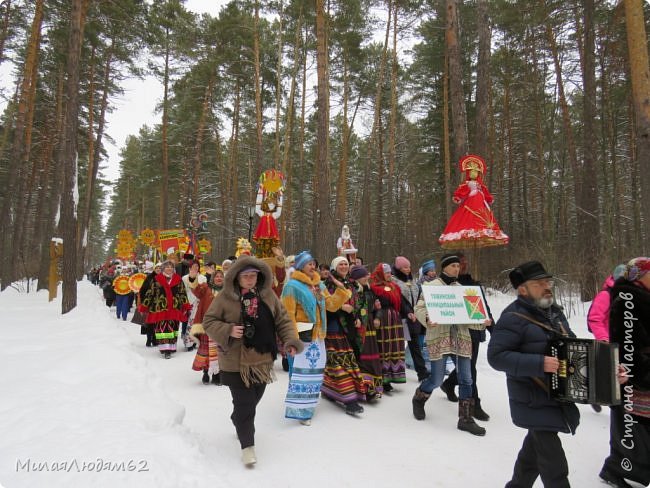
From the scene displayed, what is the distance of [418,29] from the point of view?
62.5ft

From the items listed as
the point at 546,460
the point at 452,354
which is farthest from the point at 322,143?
the point at 546,460

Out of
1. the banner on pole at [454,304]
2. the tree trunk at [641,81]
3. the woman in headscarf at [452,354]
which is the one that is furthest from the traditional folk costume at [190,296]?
the tree trunk at [641,81]

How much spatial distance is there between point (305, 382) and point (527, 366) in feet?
9.69

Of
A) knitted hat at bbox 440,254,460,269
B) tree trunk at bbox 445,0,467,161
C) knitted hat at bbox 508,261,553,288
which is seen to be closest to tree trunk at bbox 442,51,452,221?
tree trunk at bbox 445,0,467,161

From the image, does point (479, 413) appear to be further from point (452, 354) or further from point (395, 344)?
point (395, 344)

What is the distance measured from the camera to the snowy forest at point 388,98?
11.4 m

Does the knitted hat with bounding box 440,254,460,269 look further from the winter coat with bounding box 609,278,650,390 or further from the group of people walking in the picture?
the winter coat with bounding box 609,278,650,390

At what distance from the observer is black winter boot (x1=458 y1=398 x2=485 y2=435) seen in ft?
14.7

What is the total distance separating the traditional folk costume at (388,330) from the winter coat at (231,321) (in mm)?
2494

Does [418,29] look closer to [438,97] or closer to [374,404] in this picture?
[438,97]

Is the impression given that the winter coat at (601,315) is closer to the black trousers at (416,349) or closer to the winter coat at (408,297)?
the winter coat at (408,297)

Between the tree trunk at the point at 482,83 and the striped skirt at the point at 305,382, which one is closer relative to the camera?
the striped skirt at the point at 305,382

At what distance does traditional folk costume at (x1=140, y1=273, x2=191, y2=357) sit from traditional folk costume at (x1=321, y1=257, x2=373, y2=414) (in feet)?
14.9

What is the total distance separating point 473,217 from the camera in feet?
25.2
